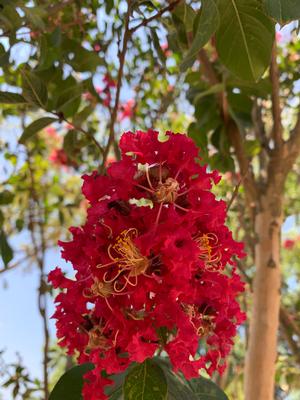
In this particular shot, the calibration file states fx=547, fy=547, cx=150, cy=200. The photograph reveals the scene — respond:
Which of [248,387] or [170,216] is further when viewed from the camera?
[248,387]

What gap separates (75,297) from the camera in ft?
2.15

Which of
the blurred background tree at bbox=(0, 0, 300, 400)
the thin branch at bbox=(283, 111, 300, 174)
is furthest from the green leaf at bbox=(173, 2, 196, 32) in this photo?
the thin branch at bbox=(283, 111, 300, 174)

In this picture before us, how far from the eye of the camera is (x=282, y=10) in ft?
1.98

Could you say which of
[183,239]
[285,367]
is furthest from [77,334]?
[285,367]

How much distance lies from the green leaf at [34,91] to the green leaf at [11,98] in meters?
0.01

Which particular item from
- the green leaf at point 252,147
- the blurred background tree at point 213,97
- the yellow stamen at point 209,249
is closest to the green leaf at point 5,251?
the blurred background tree at point 213,97

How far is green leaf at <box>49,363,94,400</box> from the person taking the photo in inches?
27.8

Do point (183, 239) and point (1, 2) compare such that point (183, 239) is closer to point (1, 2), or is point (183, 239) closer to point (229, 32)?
point (229, 32)

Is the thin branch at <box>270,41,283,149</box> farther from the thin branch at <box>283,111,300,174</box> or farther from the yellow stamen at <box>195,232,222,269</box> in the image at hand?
the yellow stamen at <box>195,232,222,269</box>

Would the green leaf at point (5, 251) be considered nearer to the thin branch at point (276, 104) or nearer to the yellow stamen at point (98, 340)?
the yellow stamen at point (98, 340)

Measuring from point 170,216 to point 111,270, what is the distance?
9 cm

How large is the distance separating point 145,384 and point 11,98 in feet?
1.61

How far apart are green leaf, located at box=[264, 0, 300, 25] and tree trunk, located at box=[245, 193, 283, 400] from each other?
Answer: 719 millimetres

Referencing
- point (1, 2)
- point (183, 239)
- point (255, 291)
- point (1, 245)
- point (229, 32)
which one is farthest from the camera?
point (255, 291)
